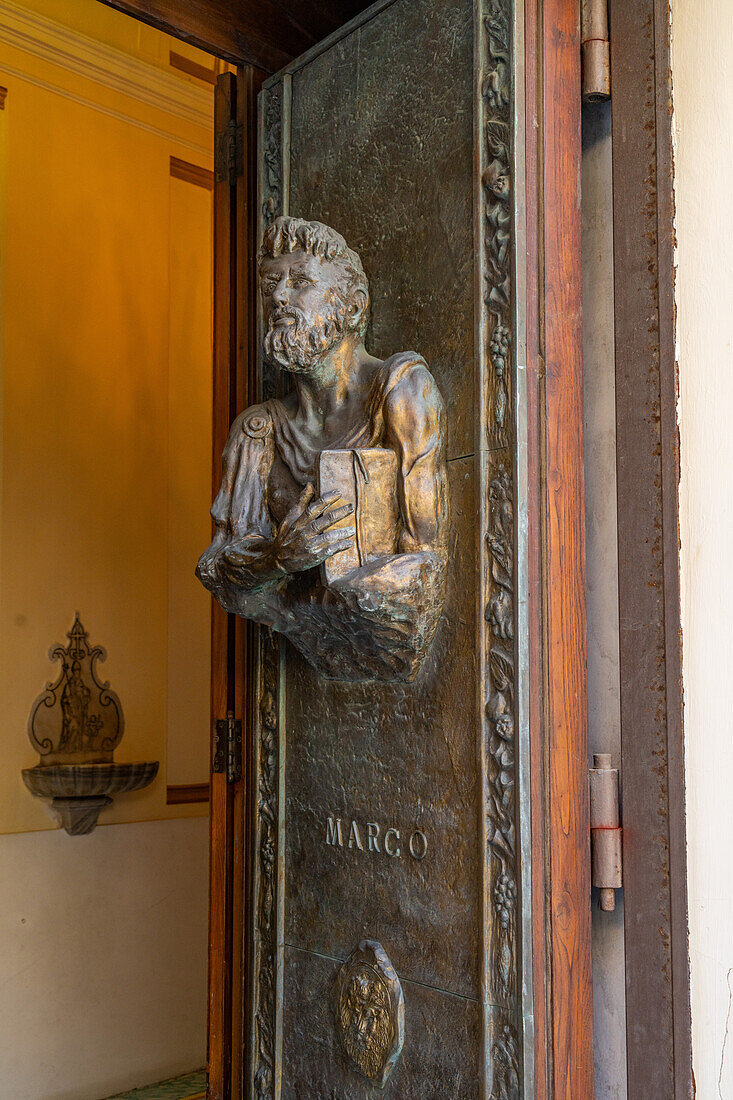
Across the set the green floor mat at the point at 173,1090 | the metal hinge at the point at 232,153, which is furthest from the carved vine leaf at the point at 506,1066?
the green floor mat at the point at 173,1090

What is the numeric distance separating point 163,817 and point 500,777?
9.48 ft

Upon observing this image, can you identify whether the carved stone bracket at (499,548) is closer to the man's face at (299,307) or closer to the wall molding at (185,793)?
the man's face at (299,307)

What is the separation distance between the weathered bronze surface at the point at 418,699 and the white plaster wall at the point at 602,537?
0.68 feet

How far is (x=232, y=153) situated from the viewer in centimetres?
238

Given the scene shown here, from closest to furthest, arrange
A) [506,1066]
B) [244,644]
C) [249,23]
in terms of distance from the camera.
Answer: [506,1066], [244,644], [249,23]

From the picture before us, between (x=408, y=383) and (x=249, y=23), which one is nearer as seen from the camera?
(x=408, y=383)

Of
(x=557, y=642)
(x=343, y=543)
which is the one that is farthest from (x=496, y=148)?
(x=557, y=642)

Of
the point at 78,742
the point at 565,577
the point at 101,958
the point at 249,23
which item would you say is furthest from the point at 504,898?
the point at 101,958

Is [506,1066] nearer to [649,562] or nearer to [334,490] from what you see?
[649,562]

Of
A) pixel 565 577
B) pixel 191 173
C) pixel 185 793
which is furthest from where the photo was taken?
pixel 191 173

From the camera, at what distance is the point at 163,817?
420 cm

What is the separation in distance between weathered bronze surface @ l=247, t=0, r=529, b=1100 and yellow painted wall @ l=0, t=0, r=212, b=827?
6.84 ft

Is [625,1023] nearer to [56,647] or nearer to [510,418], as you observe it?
[510,418]

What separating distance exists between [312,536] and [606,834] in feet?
2.08
